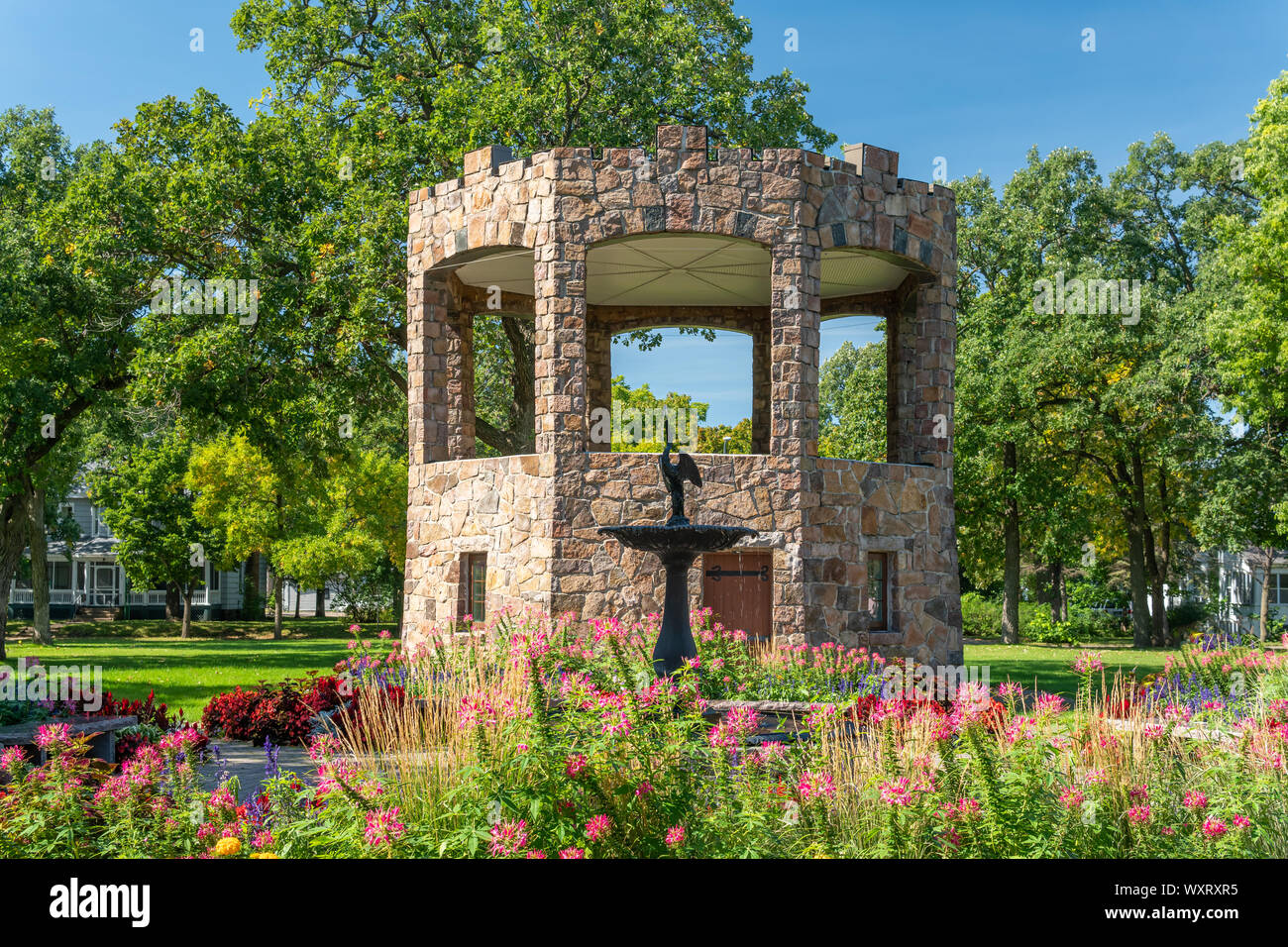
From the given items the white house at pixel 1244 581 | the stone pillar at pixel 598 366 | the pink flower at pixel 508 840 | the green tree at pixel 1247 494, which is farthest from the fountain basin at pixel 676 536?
the white house at pixel 1244 581

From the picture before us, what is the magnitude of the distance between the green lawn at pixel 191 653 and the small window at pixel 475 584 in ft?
12.7

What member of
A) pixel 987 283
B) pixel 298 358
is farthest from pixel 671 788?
pixel 987 283

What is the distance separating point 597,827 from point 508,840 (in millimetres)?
389

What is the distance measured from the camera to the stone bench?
26.2 ft

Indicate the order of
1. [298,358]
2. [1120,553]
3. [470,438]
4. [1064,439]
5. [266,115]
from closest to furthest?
[470,438] < [298,358] < [266,115] < [1064,439] < [1120,553]

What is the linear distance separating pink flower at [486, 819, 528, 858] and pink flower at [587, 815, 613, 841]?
285 millimetres

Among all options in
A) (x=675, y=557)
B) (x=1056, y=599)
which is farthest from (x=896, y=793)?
(x=1056, y=599)

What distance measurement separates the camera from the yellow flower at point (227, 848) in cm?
508

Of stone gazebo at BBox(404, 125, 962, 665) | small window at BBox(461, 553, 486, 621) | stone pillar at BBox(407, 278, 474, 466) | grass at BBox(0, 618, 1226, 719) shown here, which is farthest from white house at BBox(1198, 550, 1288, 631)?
small window at BBox(461, 553, 486, 621)

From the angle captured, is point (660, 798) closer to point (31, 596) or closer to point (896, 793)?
point (896, 793)

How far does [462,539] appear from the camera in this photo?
1631 centimetres

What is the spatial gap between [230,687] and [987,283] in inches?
1091

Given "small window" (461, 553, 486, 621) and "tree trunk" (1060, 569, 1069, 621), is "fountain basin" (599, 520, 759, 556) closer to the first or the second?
"small window" (461, 553, 486, 621)

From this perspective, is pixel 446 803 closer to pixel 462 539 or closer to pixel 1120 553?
pixel 462 539
